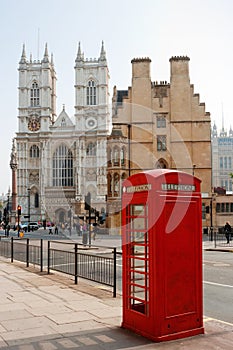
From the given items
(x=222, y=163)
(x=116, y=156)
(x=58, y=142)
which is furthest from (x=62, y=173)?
(x=116, y=156)

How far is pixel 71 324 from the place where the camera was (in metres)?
6.88

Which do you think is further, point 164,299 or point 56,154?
point 56,154

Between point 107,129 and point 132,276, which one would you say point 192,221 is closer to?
point 132,276

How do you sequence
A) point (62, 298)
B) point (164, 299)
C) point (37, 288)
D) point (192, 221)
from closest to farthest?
1. point (164, 299)
2. point (192, 221)
3. point (62, 298)
4. point (37, 288)

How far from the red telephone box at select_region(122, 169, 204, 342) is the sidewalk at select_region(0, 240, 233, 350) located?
0.24 m

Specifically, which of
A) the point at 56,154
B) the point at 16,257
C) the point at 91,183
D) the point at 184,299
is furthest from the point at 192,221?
the point at 56,154

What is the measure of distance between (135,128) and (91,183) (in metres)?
54.3

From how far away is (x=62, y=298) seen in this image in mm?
9250

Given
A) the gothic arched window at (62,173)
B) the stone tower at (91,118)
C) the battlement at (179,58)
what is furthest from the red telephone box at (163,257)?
the gothic arched window at (62,173)

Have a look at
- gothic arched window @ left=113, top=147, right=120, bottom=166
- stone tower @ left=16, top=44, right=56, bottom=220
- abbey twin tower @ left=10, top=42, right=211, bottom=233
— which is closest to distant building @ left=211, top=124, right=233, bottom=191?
abbey twin tower @ left=10, top=42, right=211, bottom=233

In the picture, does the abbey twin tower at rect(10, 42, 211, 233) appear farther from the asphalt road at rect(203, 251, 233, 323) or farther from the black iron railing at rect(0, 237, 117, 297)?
the asphalt road at rect(203, 251, 233, 323)

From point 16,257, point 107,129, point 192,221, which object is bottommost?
point 16,257

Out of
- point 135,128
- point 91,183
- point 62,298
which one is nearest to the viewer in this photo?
point 62,298

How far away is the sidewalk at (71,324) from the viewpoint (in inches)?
227
